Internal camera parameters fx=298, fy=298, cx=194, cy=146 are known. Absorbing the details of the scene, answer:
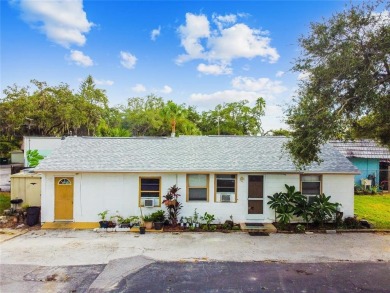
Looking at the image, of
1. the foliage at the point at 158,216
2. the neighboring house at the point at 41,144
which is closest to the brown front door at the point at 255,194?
the foliage at the point at 158,216

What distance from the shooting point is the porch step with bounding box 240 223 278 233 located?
13586 mm

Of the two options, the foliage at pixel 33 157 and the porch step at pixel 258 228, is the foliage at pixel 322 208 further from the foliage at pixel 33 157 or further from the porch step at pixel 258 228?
the foliage at pixel 33 157

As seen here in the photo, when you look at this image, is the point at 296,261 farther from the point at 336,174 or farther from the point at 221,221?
the point at 336,174

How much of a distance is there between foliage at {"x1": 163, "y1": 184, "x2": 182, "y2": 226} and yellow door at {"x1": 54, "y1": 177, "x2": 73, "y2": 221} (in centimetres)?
467

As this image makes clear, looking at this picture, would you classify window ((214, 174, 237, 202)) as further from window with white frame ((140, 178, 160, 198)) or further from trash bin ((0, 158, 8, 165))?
trash bin ((0, 158, 8, 165))

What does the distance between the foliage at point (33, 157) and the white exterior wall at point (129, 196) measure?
1082cm

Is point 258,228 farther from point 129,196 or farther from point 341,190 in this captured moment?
point 129,196

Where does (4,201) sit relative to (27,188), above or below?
below

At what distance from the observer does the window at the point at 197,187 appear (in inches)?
576

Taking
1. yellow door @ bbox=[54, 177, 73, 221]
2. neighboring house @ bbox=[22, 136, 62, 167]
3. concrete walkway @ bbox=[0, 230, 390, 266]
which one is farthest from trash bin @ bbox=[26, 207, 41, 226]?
neighboring house @ bbox=[22, 136, 62, 167]

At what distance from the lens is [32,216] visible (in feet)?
46.9

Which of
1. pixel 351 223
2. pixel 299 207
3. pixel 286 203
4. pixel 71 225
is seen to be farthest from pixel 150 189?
pixel 351 223

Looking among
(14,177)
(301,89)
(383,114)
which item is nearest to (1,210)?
(14,177)

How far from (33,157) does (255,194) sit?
18.3 meters
